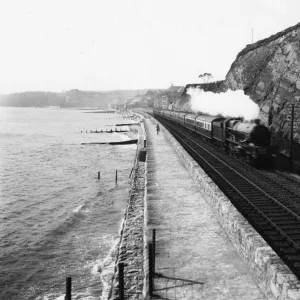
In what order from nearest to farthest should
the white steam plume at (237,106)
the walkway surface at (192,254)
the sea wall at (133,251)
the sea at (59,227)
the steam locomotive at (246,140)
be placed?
the walkway surface at (192,254)
the sea wall at (133,251)
the sea at (59,227)
the steam locomotive at (246,140)
the white steam plume at (237,106)

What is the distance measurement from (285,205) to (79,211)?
13.5 m

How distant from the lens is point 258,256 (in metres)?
8.52

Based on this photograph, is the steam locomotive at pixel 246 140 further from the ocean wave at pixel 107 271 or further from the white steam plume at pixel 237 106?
the ocean wave at pixel 107 271

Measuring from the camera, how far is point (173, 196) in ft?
56.6

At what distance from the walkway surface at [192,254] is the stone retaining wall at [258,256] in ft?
0.86


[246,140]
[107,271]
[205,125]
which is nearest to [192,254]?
[107,271]

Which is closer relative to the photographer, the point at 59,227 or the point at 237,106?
the point at 59,227

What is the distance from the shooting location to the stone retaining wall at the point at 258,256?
7030mm

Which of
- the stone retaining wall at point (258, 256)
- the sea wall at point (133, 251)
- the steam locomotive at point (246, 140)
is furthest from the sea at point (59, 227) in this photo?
the steam locomotive at point (246, 140)

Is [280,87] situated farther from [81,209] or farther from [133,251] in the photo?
[133,251]

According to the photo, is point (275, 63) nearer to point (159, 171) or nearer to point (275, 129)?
point (275, 129)

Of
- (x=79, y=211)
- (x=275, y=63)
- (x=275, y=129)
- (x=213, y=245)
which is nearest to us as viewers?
(x=213, y=245)

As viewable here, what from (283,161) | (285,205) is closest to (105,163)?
(283,161)

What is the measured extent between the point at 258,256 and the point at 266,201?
848 cm
